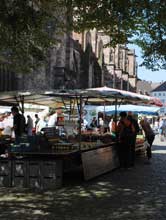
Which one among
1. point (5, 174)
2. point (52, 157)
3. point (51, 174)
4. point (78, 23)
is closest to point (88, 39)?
point (78, 23)

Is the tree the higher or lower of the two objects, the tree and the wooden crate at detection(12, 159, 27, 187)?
the higher

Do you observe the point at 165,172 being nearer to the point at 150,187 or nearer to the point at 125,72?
the point at 150,187

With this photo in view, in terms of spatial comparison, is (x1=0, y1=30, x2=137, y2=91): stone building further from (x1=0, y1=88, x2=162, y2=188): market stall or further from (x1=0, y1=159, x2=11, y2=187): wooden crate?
(x1=0, y1=159, x2=11, y2=187): wooden crate

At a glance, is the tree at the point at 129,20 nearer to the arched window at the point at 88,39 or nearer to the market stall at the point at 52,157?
the market stall at the point at 52,157

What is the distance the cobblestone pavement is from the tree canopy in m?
3.17

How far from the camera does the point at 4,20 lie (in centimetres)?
1033

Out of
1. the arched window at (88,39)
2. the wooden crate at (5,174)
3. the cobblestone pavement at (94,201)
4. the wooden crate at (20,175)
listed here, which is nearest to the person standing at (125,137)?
the cobblestone pavement at (94,201)

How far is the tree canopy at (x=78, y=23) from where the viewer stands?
1030 centimetres

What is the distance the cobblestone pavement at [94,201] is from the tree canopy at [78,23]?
3167 millimetres

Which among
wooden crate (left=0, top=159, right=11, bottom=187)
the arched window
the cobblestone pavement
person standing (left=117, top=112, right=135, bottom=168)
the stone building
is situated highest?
the arched window

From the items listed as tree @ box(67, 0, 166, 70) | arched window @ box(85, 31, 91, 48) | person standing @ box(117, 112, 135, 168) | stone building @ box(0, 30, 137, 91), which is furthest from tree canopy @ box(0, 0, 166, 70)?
arched window @ box(85, 31, 91, 48)

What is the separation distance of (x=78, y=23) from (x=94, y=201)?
4.90 meters

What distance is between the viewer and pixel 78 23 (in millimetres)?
12844

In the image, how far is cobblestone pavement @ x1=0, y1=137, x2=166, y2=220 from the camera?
848cm
